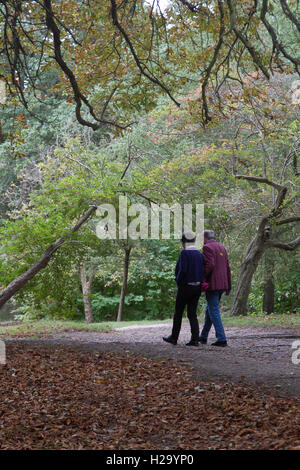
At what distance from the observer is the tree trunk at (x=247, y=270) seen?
14.7 meters

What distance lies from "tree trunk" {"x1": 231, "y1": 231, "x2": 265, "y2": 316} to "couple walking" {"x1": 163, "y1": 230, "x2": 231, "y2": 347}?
22.8 feet

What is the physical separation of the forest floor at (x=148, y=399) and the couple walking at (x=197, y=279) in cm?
49

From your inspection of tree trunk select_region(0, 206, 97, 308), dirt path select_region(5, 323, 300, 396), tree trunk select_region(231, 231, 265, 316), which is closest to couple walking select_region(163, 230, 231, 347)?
dirt path select_region(5, 323, 300, 396)

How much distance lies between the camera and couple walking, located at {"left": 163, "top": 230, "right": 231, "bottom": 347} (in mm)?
7605

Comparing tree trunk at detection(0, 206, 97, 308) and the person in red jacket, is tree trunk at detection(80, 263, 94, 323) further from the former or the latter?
the person in red jacket

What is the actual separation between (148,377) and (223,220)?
12.0 meters

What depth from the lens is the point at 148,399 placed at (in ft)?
16.0

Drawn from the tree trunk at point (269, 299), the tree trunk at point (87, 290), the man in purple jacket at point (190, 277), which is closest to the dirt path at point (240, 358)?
the man in purple jacket at point (190, 277)

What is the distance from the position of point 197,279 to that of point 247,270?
7.62 meters

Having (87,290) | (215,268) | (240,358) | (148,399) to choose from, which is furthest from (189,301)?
(87,290)

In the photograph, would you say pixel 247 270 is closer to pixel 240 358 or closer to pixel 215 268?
pixel 215 268

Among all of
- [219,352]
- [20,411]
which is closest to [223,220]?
[219,352]

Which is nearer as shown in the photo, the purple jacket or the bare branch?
the purple jacket
